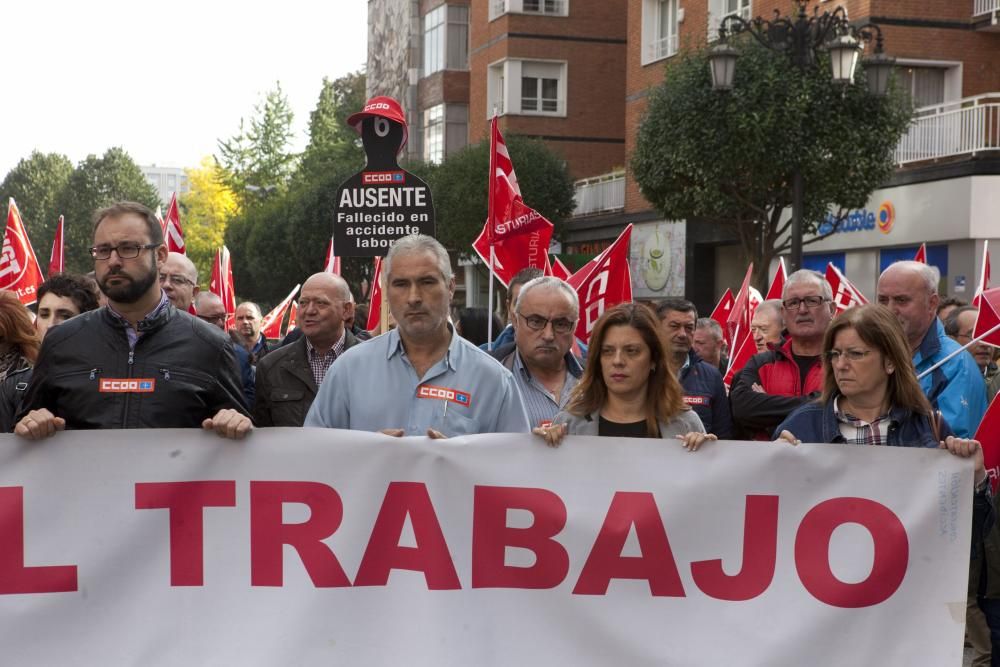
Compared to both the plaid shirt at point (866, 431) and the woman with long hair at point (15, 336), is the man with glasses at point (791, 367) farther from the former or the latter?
the woman with long hair at point (15, 336)

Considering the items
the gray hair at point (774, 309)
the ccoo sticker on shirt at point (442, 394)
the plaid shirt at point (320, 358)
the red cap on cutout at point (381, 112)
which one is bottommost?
the plaid shirt at point (320, 358)

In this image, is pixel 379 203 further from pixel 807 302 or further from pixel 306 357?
pixel 807 302

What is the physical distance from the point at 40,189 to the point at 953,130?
8770 centimetres

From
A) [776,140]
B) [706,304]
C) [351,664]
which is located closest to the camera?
[351,664]

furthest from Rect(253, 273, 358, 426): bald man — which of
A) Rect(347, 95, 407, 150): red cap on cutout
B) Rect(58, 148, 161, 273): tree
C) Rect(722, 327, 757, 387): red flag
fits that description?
Rect(58, 148, 161, 273): tree

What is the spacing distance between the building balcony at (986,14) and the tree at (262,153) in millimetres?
57533

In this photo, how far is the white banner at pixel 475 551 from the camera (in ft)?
14.7

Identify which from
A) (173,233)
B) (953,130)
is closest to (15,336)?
(173,233)

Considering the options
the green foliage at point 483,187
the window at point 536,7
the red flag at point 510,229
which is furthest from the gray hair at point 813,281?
the window at point 536,7

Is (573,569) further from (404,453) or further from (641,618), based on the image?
(404,453)

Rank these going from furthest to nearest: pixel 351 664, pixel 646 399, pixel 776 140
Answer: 1. pixel 776 140
2. pixel 646 399
3. pixel 351 664

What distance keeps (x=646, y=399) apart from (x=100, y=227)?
199 cm

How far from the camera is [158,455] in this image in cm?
455

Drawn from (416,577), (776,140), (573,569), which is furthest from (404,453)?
(776,140)
